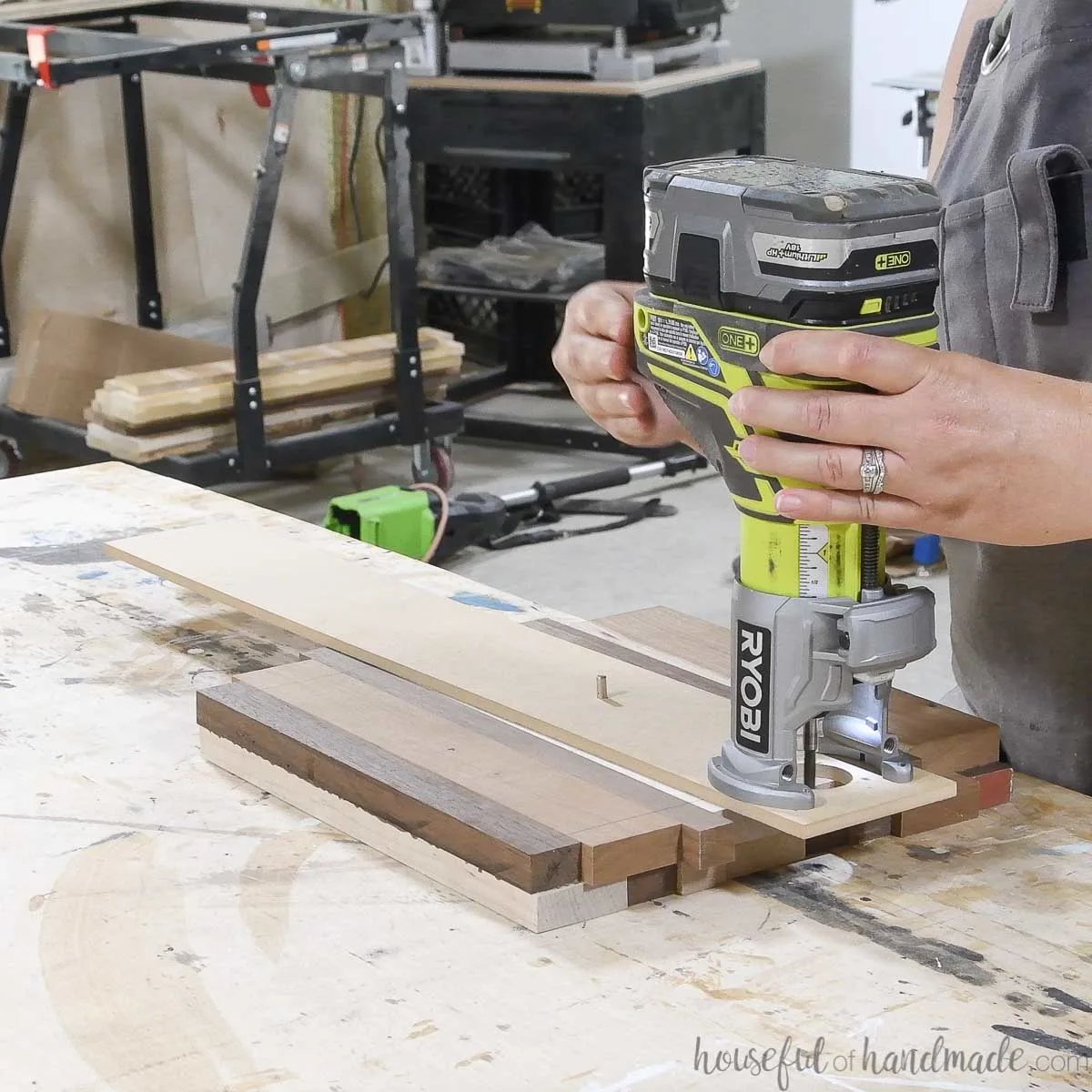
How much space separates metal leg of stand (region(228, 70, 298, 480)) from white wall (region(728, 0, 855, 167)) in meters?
1.68

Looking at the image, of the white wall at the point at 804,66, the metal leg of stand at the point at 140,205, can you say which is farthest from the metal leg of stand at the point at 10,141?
the white wall at the point at 804,66

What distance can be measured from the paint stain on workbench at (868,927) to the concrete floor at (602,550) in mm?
1722

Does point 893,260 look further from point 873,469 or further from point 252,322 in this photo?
point 252,322

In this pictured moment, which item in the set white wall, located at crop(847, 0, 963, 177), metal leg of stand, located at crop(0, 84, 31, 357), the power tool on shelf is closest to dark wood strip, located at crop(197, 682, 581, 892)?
the power tool on shelf

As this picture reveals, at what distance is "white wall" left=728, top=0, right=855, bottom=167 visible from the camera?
4.36 meters

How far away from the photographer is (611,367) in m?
1.08

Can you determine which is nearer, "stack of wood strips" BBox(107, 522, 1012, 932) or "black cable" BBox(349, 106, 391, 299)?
"stack of wood strips" BBox(107, 522, 1012, 932)

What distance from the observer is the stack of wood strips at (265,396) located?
10.2 feet

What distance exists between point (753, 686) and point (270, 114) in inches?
104

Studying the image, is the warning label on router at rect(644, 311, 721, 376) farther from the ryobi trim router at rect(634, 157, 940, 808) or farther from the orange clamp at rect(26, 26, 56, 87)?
the orange clamp at rect(26, 26, 56, 87)

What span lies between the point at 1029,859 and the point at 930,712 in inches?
5.8

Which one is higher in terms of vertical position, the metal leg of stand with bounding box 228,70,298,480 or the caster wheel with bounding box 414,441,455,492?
the metal leg of stand with bounding box 228,70,298,480

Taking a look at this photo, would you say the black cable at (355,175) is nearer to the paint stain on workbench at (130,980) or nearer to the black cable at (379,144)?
the black cable at (379,144)

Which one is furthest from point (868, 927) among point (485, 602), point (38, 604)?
point (38, 604)
